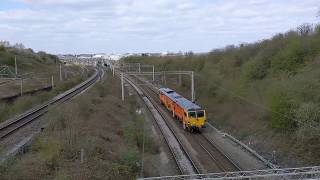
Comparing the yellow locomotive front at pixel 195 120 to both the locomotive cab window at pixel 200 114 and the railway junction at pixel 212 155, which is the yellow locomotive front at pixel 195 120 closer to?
the locomotive cab window at pixel 200 114

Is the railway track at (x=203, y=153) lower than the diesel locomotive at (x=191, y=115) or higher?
lower

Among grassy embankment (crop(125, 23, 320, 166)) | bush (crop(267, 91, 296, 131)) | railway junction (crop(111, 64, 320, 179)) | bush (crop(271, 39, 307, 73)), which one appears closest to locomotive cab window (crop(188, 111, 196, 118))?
railway junction (crop(111, 64, 320, 179))

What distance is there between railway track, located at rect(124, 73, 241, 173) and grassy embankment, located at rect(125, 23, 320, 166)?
10.1ft

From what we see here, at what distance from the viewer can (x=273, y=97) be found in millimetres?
36719

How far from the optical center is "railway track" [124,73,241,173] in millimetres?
28594

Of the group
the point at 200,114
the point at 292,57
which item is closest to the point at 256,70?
the point at 292,57

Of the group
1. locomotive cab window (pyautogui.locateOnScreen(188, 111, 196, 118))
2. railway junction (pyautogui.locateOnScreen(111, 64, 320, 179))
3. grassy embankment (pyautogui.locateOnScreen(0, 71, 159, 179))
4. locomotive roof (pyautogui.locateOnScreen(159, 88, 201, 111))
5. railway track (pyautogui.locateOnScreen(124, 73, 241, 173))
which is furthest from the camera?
locomotive roof (pyautogui.locateOnScreen(159, 88, 201, 111))

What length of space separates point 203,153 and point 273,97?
319 inches

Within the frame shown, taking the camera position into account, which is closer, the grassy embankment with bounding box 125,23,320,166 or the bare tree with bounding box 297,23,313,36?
the grassy embankment with bounding box 125,23,320,166

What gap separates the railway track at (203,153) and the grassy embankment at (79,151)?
313cm

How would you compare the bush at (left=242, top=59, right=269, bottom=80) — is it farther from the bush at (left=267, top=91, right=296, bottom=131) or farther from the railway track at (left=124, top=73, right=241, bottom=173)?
the bush at (left=267, top=91, right=296, bottom=131)

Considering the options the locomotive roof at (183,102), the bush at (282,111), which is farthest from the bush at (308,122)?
the locomotive roof at (183,102)

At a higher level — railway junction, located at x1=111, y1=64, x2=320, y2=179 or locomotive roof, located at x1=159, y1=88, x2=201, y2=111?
locomotive roof, located at x1=159, y1=88, x2=201, y2=111

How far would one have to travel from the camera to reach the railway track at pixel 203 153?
28.6 metres
